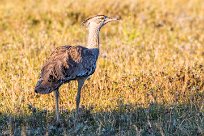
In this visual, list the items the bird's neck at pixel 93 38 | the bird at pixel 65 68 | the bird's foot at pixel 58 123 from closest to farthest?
the bird at pixel 65 68, the bird's foot at pixel 58 123, the bird's neck at pixel 93 38

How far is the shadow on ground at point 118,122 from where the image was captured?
743 cm

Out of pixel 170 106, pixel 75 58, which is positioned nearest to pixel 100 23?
pixel 75 58

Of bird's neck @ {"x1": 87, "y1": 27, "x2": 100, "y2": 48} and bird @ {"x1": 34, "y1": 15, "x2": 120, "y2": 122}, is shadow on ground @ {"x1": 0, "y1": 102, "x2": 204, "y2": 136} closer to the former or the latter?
bird @ {"x1": 34, "y1": 15, "x2": 120, "y2": 122}

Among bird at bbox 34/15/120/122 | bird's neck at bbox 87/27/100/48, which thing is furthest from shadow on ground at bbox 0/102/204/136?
bird's neck at bbox 87/27/100/48

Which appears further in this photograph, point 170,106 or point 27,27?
point 27,27

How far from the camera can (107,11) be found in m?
14.9

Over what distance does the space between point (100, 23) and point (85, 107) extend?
1.22 meters

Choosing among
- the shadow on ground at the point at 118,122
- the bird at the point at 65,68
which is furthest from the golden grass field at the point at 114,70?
the bird at the point at 65,68

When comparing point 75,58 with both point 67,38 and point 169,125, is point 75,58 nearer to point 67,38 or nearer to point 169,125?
point 169,125

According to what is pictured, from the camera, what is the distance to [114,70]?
10.1 meters

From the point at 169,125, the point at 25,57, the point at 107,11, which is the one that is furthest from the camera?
the point at 107,11

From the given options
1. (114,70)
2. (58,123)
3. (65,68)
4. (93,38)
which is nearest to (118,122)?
(58,123)

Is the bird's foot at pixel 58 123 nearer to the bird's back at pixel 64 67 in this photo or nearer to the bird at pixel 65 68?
the bird at pixel 65 68

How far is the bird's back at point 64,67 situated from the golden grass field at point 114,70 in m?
0.57
